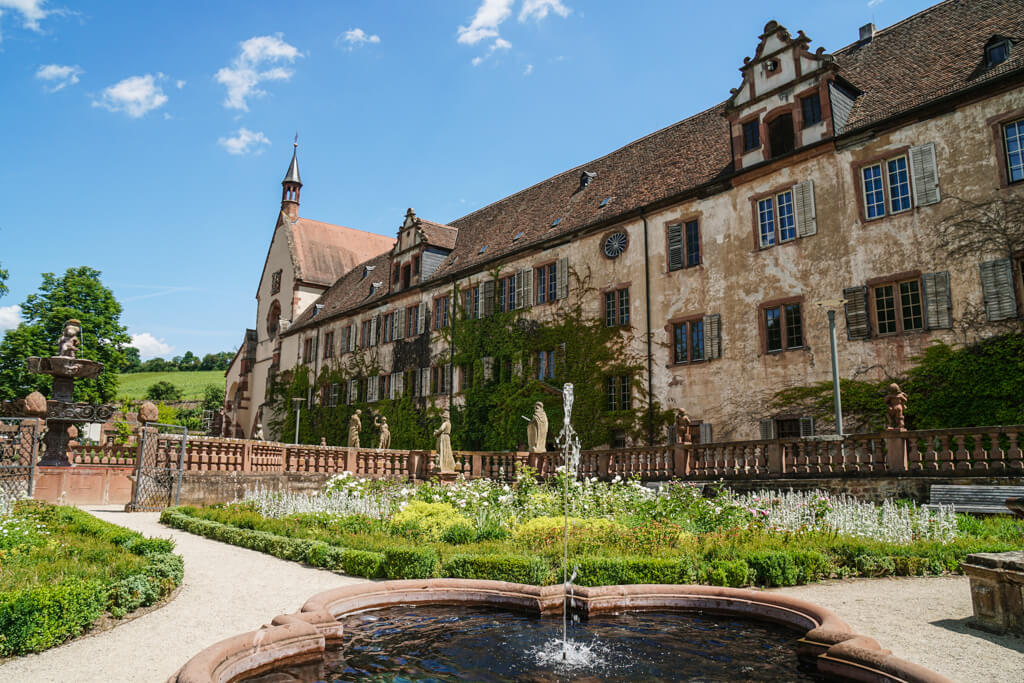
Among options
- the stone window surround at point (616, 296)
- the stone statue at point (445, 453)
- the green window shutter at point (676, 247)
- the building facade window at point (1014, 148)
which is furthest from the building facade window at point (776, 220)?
the stone statue at point (445, 453)

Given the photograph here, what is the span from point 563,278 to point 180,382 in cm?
9967

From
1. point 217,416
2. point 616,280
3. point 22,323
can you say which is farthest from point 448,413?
point 217,416

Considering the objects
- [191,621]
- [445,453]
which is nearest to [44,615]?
[191,621]

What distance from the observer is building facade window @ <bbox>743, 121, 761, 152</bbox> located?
79.5 ft

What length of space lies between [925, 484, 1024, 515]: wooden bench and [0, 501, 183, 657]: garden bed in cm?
1330

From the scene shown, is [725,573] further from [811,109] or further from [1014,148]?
[811,109]

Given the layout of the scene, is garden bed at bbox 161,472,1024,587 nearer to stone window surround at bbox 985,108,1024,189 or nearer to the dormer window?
stone window surround at bbox 985,108,1024,189

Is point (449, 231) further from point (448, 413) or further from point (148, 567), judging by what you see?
point (148, 567)

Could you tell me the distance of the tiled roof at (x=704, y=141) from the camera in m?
20.9

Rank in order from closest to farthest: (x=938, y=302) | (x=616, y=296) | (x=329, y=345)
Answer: (x=938, y=302), (x=616, y=296), (x=329, y=345)

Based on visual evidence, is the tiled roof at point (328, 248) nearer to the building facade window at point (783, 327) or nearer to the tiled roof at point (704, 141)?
the tiled roof at point (704, 141)

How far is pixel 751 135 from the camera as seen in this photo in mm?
24531

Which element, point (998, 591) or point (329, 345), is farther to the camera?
point (329, 345)

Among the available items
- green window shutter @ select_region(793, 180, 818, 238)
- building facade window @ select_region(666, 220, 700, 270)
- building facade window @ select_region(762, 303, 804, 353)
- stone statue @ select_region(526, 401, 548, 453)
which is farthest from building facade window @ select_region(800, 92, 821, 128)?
stone statue @ select_region(526, 401, 548, 453)
